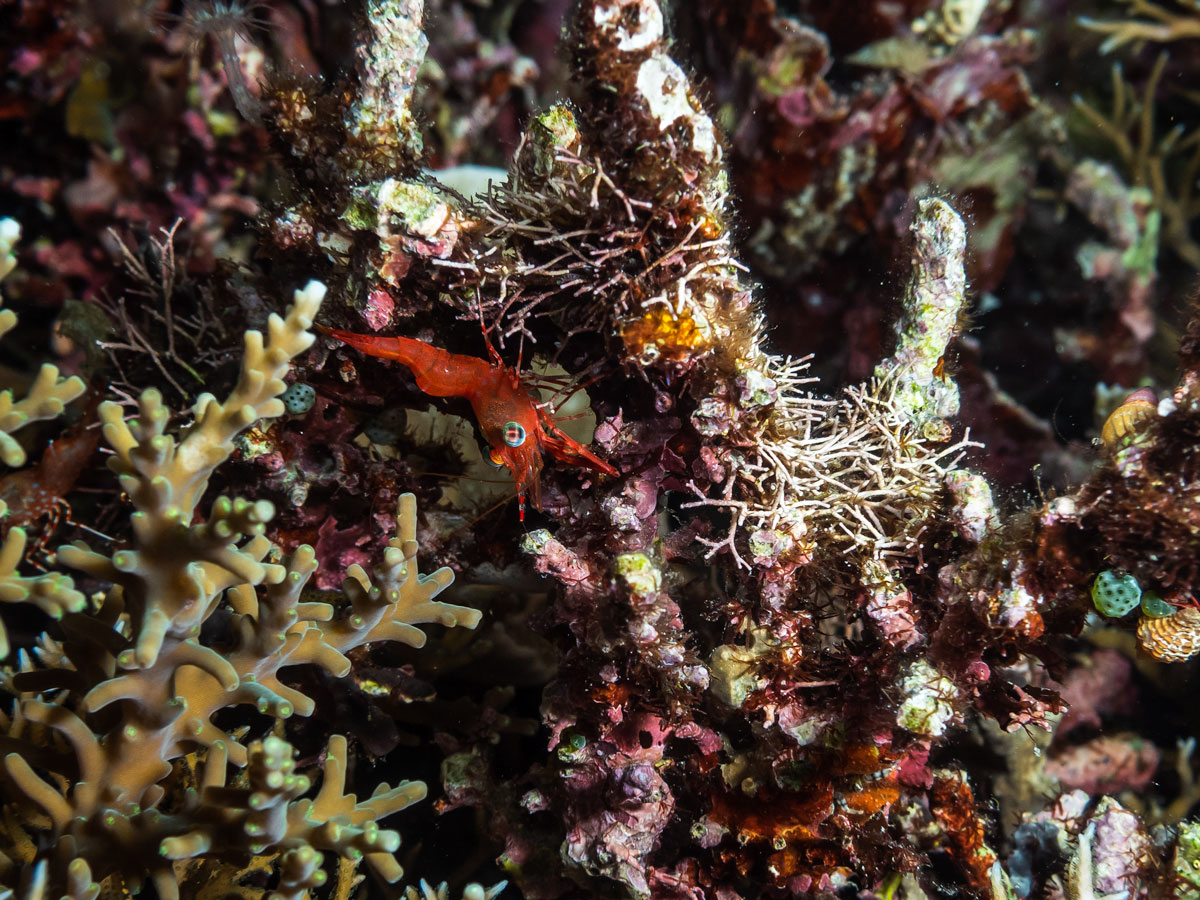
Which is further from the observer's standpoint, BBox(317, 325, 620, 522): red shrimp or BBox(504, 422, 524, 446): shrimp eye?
BBox(317, 325, 620, 522): red shrimp

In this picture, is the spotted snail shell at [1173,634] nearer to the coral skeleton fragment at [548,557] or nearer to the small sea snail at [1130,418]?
the coral skeleton fragment at [548,557]

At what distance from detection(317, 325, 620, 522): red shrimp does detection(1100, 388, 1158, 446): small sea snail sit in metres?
1.58

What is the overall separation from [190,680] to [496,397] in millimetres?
1298

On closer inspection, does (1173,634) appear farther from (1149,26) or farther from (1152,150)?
(1149,26)

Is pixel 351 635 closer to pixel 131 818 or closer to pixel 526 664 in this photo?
pixel 131 818

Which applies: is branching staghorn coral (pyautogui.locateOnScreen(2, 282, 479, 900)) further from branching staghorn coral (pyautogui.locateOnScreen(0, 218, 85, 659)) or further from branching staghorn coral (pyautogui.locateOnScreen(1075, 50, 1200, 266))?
branching staghorn coral (pyautogui.locateOnScreen(1075, 50, 1200, 266))

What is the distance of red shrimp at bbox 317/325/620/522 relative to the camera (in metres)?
2.30

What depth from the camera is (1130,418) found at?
2.14 meters

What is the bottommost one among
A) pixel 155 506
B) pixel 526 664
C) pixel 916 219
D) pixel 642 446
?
pixel 526 664

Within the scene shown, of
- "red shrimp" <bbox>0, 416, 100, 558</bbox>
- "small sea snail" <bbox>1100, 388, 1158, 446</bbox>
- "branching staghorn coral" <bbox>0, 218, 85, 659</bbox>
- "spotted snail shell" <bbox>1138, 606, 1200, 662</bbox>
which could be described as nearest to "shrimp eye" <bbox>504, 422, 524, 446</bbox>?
"branching staghorn coral" <bbox>0, 218, 85, 659</bbox>

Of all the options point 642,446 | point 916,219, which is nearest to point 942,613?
point 642,446

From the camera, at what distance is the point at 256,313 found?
2.85 meters

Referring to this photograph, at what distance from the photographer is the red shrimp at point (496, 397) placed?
7.55ft

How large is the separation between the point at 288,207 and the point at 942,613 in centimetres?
286
